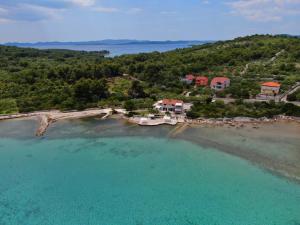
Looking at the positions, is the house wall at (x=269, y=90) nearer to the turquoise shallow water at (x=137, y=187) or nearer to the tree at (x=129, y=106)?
the tree at (x=129, y=106)

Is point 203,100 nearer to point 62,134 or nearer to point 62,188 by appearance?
point 62,134

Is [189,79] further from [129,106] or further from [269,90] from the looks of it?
[129,106]

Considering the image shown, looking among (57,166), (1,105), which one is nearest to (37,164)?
(57,166)

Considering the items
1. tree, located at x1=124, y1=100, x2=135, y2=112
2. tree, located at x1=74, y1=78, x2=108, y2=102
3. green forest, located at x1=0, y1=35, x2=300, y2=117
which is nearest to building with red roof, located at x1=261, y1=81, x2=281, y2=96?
green forest, located at x1=0, y1=35, x2=300, y2=117

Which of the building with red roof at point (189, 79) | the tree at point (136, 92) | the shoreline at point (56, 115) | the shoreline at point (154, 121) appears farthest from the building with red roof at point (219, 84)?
the shoreline at point (56, 115)

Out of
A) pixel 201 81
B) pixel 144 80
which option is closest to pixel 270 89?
pixel 201 81

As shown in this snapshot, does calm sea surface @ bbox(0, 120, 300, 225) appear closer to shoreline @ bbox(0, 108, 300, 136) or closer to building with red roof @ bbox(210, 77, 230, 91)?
shoreline @ bbox(0, 108, 300, 136)
